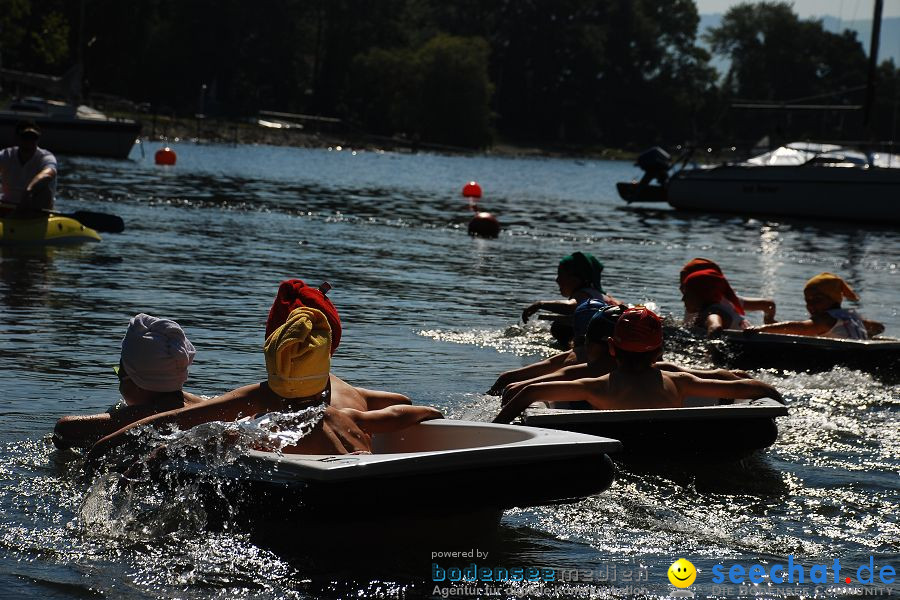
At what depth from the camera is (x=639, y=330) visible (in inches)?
310

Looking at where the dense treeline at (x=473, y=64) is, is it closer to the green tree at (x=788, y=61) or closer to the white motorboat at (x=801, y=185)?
the green tree at (x=788, y=61)

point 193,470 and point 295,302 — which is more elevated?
point 295,302

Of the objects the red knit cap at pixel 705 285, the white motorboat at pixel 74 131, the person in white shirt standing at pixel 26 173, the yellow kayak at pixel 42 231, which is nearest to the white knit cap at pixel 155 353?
the red knit cap at pixel 705 285

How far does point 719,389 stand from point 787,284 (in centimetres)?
1417

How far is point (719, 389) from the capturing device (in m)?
8.58

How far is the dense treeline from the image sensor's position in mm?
113500

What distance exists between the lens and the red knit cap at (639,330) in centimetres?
784

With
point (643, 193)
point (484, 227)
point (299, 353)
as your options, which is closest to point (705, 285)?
point (299, 353)

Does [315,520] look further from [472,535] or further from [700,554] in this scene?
[700,554]

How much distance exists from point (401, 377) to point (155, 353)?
490 centimetres

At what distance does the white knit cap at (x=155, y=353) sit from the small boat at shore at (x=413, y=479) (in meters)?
0.66

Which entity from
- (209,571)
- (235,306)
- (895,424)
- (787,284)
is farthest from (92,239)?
(209,571)

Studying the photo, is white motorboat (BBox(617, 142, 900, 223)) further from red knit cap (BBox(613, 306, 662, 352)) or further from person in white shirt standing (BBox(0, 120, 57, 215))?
red knit cap (BBox(613, 306, 662, 352))

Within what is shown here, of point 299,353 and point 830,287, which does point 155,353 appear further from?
point 830,287
